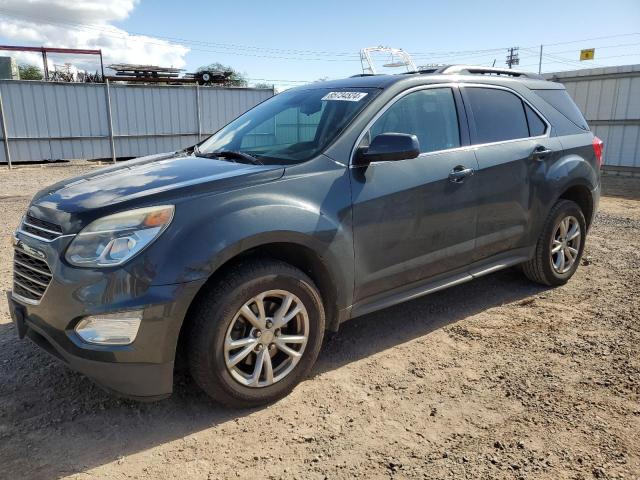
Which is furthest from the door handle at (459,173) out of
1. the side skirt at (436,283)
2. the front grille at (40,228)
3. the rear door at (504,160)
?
the front grille at (40,228)

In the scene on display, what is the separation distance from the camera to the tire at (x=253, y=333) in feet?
8.66

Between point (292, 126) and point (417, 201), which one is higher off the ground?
point (292, 126)

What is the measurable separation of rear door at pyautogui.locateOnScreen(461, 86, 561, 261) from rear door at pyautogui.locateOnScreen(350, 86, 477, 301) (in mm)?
138

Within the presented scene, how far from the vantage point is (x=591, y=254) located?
19.6ft

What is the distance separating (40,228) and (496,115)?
3.33 m

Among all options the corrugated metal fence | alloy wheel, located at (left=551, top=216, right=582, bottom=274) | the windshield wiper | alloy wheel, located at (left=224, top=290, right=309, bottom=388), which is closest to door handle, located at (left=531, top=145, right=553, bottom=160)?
alloy wheel, located at (left=551, top=216, right=582, bottom=274)

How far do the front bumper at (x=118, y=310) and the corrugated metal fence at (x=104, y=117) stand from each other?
1479cm

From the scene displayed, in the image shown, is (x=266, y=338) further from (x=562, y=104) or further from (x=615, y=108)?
(x=615, y=108)

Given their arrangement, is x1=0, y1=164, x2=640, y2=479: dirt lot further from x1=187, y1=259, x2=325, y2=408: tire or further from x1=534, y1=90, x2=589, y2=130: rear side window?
x1=534, y1=90, x2=589, y2=130: rear side window

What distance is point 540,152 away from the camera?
4270 millimetres

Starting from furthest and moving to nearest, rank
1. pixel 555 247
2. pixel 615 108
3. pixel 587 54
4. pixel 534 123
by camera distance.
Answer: pixel 587 54 < pixel 615 108 < pixel 555 247 < pixel 534 123

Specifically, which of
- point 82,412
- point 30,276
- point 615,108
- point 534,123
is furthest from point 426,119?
point 615,108

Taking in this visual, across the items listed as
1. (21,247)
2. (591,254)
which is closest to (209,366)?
(21,247)

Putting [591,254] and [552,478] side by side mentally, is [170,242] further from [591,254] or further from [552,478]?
[591,254]
